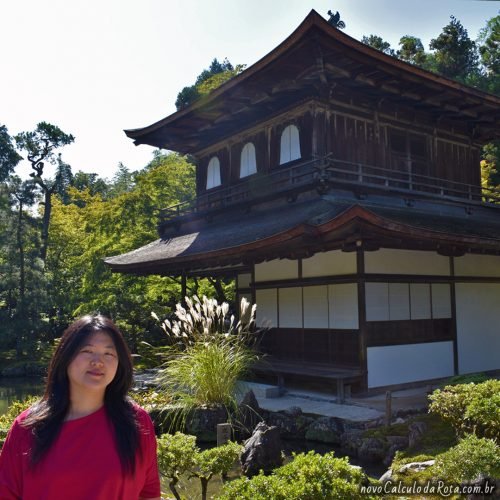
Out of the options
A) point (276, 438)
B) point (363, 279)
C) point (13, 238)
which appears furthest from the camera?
point (13, 238)

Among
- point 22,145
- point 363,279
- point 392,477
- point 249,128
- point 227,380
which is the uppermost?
point 22,145

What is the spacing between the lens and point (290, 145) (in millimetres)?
13180

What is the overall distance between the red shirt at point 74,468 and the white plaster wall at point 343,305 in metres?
8.03

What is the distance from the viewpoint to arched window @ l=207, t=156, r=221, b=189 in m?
16.1

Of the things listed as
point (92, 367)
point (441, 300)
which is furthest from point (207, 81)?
point (92, 367)

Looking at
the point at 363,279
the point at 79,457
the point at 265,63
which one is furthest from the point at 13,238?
the point at 79,457

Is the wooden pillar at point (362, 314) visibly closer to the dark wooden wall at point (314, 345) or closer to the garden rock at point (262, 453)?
the dark wooden wall at point (314, 345)

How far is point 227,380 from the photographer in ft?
25.9

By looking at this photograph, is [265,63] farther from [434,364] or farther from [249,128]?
[434,364]

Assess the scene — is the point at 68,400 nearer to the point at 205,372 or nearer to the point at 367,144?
the point at 205,372

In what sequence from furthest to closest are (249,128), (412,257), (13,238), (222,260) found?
(13,238), (249,128), (222,260), (412,257)

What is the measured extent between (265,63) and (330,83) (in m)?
1.67

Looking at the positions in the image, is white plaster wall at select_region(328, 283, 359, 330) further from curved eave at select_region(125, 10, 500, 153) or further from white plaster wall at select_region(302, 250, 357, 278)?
curved eave at select_region(125, 10, 500, 153)

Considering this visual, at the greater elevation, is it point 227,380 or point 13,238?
point 13,238
